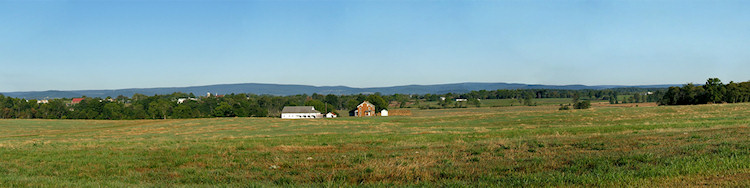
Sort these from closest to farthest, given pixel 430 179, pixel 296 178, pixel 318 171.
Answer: pixel 430 179 → pixel 296 178 → pixel 318 171

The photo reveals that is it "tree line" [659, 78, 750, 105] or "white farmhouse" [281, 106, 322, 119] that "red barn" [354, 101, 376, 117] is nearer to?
"white farmhouse" [281, 106, 322, 119]

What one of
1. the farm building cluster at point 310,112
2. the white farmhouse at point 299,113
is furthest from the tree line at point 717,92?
the white farmhouse at point 299,113

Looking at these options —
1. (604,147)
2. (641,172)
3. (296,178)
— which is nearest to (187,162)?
(296,178)

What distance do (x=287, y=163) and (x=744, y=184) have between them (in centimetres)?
1077

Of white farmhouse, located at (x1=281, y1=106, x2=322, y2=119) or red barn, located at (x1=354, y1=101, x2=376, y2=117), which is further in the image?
white farmhouse, located at (x1=281, y1=106, x2=322, y2=119)

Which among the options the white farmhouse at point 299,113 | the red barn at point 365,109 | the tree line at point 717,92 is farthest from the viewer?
the white farmhouse at point 299,113

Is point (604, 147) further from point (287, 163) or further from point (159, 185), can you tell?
point (159, 185)

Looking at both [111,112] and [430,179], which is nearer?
[430,179]

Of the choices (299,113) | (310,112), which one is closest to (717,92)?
(310,112)

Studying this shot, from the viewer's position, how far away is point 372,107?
11875 cm

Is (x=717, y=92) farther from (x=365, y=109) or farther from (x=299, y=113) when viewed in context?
(x=299, y=113)

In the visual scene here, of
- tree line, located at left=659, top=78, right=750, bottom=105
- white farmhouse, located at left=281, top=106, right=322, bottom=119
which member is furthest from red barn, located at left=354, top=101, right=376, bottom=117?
A: tree line, located at left=659, top=78, right=750, bottom=105

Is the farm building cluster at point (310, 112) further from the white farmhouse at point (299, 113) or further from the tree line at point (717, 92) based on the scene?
the tree line at point (717, 92)

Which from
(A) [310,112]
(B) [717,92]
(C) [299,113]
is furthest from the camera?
(A) [310,112]
